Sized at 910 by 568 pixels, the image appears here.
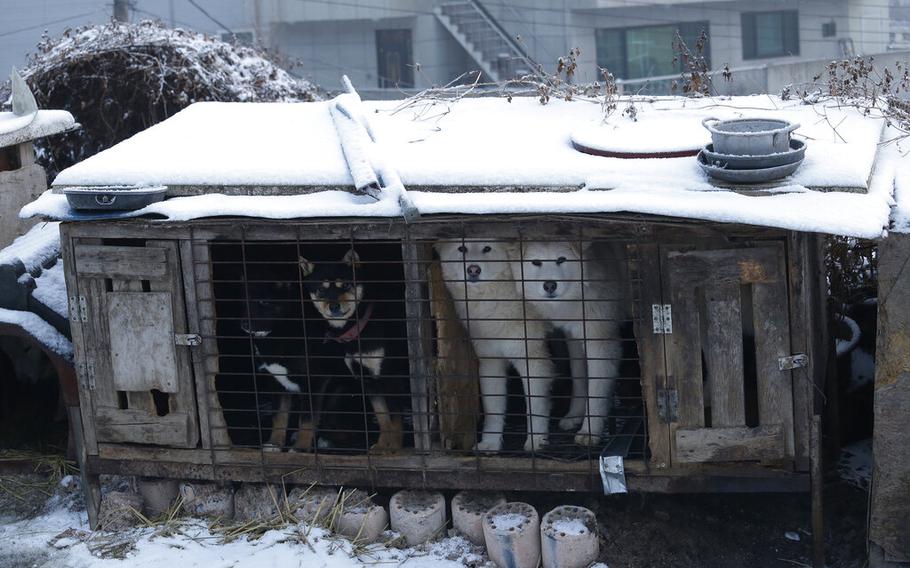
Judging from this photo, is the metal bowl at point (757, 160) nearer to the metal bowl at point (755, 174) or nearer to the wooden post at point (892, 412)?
Result: the metal bowl at point (755, 174)

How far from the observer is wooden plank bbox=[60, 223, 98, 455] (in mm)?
5848

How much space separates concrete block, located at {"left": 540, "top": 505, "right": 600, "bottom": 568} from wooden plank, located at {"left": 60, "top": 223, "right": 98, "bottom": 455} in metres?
2.52

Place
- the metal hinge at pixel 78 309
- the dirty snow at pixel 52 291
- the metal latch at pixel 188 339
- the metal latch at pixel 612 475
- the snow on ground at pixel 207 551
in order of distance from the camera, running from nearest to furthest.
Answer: the metal latch at pixel 612 475
the snow on ground at pixel 207 551
the metal latch at pixel 188 339
the metal hinge at pixel 78 309
the dirty snow at pixel 52 291

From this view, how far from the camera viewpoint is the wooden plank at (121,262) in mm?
5727

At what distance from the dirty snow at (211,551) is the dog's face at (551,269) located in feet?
4.40

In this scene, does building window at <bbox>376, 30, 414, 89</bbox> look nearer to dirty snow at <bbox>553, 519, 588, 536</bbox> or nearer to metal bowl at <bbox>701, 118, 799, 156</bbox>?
metal bowl at <bbox>701, 118, 799, 156</bbox>

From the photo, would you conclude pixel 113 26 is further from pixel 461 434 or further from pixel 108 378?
pixel 461 434

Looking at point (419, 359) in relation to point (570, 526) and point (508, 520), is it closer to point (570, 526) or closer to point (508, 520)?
point (508, 520)

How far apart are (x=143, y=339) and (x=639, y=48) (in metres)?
20.9

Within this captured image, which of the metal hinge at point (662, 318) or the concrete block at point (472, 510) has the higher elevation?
the metal hinge at point (662, 318)

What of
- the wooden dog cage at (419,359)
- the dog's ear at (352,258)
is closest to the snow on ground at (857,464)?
the wooden dog cage at (419,359)

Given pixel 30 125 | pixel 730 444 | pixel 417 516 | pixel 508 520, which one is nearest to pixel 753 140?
pixel 730 444

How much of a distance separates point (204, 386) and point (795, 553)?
3110 millimetres

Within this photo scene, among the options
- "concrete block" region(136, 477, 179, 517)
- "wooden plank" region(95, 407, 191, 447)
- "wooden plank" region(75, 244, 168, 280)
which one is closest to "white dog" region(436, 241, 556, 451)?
"wooden plank" region(75, 244, 168, 280)
